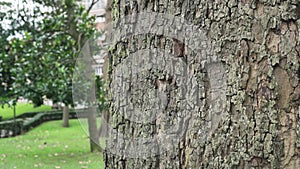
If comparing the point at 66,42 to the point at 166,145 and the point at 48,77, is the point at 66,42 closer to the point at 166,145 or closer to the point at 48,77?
the point at 48,77

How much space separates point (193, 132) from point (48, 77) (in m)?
6.35

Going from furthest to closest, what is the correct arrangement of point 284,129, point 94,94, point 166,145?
1. point 94,94
2. point 166,145
3. point 284,129

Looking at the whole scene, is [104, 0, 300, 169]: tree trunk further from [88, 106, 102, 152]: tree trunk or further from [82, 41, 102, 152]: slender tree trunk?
[88, 106, 102, 152]: tree trunk

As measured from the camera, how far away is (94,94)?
6.92 meters

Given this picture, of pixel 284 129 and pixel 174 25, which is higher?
pixel 174 25

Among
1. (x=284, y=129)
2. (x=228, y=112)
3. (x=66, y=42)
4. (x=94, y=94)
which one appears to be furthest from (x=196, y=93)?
(x=66, y=42)

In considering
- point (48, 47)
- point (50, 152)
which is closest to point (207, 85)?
point (48, 47)

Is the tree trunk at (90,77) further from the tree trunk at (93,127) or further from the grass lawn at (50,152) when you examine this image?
the grass lawn at (50,152)

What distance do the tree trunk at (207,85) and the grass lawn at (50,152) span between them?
550 centimetres

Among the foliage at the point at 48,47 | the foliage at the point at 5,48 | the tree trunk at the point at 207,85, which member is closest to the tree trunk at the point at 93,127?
the foliage at the point at 48,47

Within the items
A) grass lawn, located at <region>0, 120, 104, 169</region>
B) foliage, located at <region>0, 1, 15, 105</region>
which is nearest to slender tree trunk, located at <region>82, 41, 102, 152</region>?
grass lawn, located at <region>0, 120, 104, 169</region>

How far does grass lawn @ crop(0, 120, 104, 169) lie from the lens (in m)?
6.99

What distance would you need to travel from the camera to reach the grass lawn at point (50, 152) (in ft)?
22.9

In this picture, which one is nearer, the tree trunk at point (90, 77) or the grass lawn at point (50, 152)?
the tree trunk at point (90, 77)
